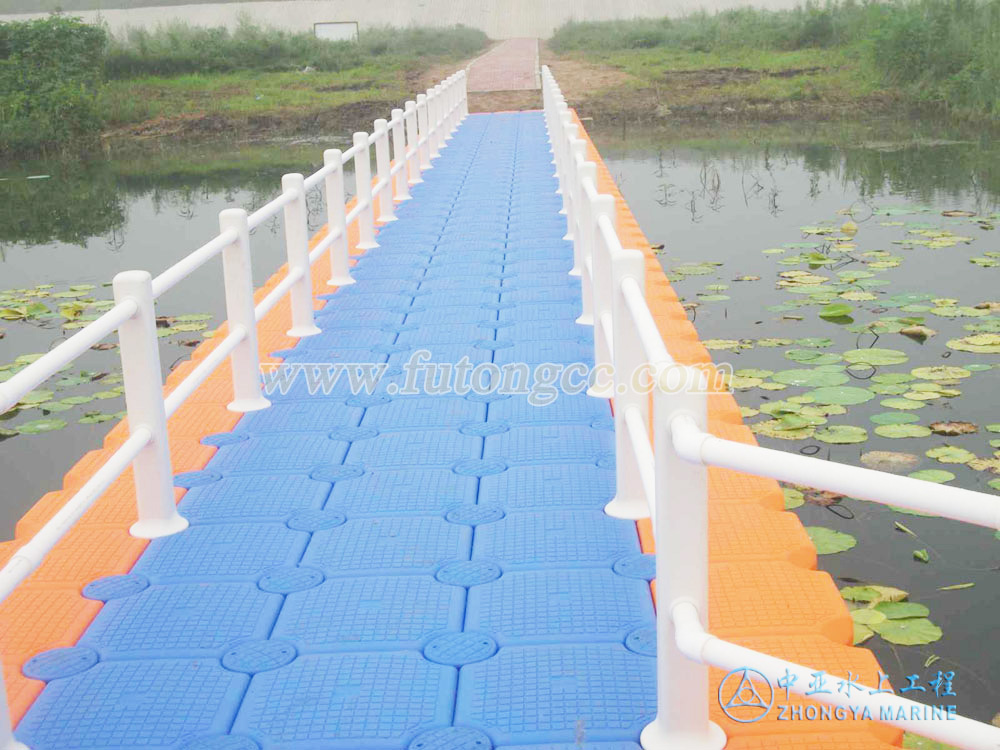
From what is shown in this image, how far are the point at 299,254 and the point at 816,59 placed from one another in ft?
74.7

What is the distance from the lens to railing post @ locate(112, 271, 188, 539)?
12.2ft

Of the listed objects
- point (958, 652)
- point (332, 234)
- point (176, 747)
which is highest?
point (332, 234)

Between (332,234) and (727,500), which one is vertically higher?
(332,234)

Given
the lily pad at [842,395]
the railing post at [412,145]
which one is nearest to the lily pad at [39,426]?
the lily pad at [842,395]

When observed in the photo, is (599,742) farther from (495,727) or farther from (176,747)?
(176,747)

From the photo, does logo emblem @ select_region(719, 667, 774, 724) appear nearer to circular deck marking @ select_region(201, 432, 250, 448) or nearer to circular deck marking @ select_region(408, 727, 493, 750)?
circular deck marking @ select_region(408, 727, 493, 750)

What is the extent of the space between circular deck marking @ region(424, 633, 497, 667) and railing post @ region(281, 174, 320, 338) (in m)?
3.35

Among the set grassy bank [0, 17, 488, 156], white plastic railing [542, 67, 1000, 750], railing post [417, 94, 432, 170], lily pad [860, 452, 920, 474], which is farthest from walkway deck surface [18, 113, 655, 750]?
grassy bank [0, 17, 488, 156]

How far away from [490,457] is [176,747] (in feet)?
6.32

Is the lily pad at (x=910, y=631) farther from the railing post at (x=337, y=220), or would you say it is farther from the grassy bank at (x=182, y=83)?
the grassy bank at (x=182, y=83)

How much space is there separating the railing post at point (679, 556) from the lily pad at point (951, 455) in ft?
10.6

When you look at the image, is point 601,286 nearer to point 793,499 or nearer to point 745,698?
point 793,499

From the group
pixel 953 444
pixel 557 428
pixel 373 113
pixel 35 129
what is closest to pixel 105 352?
pixel 557 428

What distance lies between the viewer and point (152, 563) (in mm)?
3629
